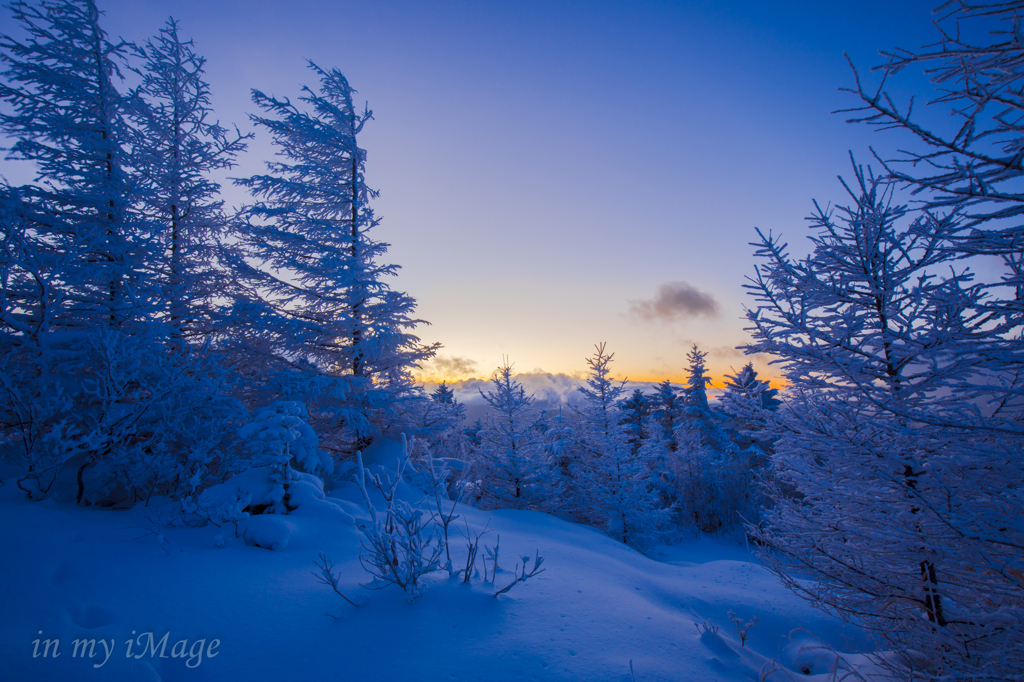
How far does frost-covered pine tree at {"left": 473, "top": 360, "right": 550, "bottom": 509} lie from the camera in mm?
12891

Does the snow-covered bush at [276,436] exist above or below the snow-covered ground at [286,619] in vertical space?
above

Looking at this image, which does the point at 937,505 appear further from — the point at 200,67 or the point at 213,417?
the point at 200,67

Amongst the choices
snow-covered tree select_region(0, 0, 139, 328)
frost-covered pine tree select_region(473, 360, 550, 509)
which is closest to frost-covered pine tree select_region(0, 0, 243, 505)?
snow-covered tree select_region(0, 0, 139, 328)

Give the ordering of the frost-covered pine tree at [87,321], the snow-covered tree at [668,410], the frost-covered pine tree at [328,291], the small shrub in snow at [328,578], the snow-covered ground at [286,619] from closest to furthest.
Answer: the snow-covered ground at [286,619], the small shrub in snow at [328,578], the frost-covered pine tree at [87,321], the frost-covered pine tree at [328,291], the snow-covered tree at [668,410]

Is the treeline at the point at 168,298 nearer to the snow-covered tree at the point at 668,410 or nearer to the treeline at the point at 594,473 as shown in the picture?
the treeline at the point at 594,473

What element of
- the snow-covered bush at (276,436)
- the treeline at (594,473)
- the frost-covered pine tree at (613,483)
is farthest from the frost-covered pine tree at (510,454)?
the snow-covered bush at (276,436)

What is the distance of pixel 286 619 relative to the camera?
9.37 ft

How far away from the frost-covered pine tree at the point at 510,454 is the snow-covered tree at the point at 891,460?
9253 mm

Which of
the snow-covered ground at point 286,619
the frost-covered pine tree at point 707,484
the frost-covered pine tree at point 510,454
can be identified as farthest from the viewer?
the frost-covered pine tree at point 707,484

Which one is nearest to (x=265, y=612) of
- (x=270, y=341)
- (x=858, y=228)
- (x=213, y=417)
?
(x=213, y=417)

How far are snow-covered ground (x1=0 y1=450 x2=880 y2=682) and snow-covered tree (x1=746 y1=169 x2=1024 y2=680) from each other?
110 cm

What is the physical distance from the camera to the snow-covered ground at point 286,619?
7.98ft

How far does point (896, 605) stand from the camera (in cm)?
359

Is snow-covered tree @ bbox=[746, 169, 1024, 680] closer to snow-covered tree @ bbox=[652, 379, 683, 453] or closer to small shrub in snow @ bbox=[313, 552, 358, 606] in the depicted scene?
small shrub in snow @ bbox=[313, 552, 358, 606]
